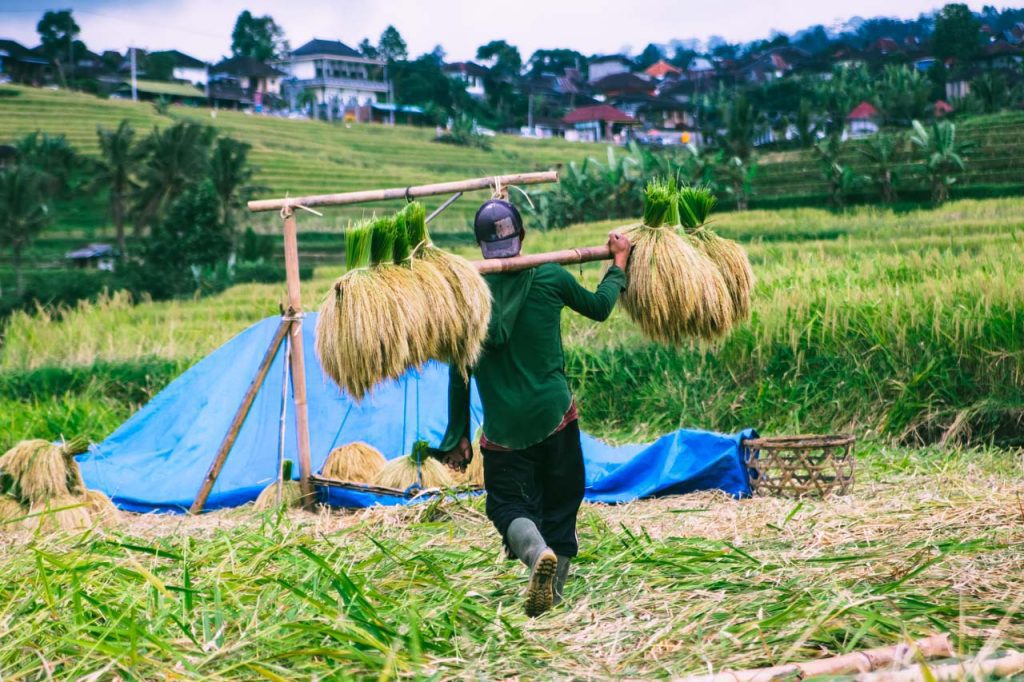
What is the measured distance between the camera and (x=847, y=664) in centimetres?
237

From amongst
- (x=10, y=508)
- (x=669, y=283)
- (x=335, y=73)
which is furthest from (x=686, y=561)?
(x=335, y=73)

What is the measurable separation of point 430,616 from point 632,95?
62.8m

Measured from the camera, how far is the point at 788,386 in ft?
22.2

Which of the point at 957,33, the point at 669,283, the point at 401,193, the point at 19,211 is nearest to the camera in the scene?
the point at 669,283

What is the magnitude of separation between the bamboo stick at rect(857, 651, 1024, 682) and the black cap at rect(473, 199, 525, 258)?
1.80 meters

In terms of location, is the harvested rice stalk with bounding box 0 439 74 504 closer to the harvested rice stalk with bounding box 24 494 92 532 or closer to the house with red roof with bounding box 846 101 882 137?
the harvested rice stalk with bounding box 24 494 92 532

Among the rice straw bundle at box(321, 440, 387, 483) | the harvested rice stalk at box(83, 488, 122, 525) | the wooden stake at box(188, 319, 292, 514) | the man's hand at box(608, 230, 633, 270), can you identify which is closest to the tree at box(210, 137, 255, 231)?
the rice straw bundle at box(321, 440, 387, 483)

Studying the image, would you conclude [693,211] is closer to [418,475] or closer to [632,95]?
[418,475]

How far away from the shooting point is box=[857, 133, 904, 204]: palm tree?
17094 mm

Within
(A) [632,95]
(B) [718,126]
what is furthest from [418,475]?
(A) [632,95]

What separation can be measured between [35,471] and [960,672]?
3.97 metres

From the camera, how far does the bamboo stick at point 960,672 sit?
2186mm

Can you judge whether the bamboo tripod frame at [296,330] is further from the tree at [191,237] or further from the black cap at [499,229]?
the tree at [191,237]

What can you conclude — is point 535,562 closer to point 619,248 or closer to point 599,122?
point 619,248
